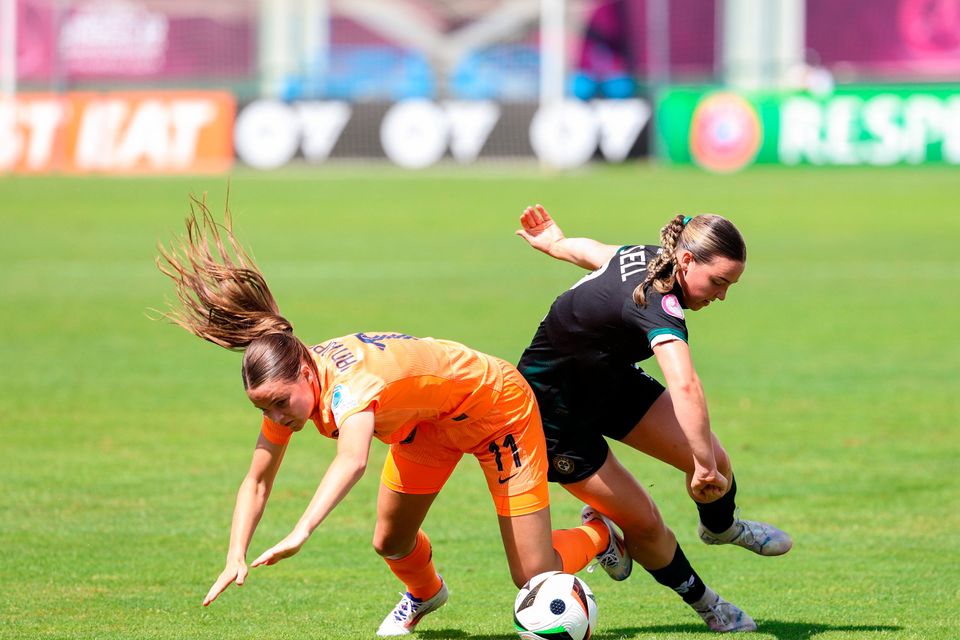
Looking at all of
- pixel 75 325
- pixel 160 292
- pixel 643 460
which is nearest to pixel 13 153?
pixel 160 292

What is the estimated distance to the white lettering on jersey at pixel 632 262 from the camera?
19.7 ft

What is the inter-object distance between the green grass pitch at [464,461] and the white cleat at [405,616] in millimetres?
97

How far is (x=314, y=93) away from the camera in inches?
1521

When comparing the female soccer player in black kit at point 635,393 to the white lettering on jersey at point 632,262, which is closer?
the female soccer player in black kit at point 635,393

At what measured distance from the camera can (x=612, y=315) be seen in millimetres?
5945

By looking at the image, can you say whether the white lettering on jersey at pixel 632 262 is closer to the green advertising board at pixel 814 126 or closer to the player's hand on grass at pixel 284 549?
the player's hand on grass at pixel 284 549

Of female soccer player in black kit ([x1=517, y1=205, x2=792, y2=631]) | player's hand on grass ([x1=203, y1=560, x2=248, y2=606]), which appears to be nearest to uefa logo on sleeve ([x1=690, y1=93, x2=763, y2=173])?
female soccer player in black kit ([x1=517, y1=205, x2=792, y2=631])

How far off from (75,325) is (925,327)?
30.0 feet

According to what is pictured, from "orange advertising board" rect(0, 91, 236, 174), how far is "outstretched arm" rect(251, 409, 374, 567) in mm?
32335

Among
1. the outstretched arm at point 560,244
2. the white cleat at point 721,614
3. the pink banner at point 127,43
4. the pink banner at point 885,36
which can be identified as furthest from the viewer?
the pink banner at point 885,36

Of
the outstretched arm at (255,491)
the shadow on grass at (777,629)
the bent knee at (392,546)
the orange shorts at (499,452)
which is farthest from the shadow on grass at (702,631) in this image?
the outstretched arm at (255,491)

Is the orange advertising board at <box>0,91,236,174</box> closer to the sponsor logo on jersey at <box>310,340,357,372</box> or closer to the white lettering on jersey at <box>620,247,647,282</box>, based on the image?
the white lettering on jersey at <box>620,247,647,282</box>

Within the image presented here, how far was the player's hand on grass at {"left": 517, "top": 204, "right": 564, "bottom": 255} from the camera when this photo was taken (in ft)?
22.4

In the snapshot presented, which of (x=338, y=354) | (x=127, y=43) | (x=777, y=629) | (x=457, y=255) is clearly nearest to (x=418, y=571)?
(x=338, y=354)
